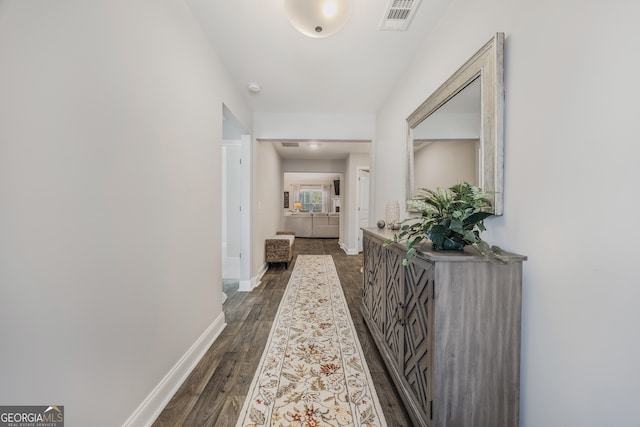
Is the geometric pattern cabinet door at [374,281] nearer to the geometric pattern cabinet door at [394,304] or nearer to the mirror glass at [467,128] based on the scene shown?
the geometric pattern cabinet door at [394,304]

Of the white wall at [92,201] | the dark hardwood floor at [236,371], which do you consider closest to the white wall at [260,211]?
the dark hardwood floor at [236,371]

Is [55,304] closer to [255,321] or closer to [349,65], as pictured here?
[255,321]

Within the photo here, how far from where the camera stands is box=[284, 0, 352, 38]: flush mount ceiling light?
4.33ft

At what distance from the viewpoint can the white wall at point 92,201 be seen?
77 centimetres

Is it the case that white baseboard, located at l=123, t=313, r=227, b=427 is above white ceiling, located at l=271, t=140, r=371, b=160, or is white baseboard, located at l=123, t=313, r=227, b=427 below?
below

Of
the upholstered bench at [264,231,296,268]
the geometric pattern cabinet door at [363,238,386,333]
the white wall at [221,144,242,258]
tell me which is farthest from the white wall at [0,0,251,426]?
the white wall at [221,144,242,258]

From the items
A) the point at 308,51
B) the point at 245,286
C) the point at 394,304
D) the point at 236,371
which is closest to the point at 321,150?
the point at 245,286

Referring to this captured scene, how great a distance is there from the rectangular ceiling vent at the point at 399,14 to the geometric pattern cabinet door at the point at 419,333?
1658 mm

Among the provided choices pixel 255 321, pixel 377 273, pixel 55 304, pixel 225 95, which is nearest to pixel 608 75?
pixel 377 273

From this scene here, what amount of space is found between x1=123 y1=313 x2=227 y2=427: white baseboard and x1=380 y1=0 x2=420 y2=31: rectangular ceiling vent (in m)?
2.72

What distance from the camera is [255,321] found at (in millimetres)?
2586

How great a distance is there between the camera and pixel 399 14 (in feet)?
5.85

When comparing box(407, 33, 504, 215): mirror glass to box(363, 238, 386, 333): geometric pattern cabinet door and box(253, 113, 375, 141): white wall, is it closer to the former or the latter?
box(363, 238, 386, 333): geometric pattern cabinet door

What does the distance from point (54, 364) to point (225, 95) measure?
235 centimetres
